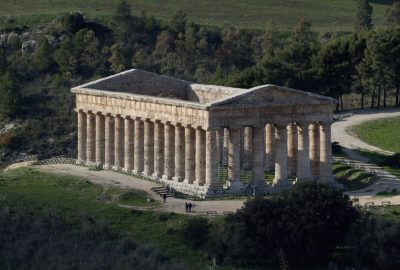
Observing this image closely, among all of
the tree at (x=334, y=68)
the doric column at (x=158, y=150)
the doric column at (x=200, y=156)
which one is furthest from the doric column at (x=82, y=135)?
the tree at (x=334, y=68)

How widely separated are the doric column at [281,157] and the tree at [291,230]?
14.8 m

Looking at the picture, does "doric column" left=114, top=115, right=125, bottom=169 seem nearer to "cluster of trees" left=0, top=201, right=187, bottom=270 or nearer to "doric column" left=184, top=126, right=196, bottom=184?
"doric column" left=184, top=126, right=196, bottom=184

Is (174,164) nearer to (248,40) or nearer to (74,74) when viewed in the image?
(74,74)

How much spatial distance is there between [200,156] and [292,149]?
372 inches

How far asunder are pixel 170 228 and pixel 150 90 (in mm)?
30916

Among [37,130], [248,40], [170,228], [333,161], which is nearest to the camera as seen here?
[170,228]

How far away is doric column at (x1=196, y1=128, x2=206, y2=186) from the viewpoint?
108 meters

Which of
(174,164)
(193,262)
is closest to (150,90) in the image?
(174,164)

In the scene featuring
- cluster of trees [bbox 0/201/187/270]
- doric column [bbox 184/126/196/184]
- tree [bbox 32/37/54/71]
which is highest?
tree [bbox 32/37/54/71]

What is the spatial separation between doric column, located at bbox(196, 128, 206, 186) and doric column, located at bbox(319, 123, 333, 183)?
874 cm

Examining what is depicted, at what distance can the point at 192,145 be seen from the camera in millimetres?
109875

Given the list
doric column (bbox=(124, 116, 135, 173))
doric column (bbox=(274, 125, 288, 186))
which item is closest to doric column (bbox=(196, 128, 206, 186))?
doric column (bbox=(274, 125, 288, 186))

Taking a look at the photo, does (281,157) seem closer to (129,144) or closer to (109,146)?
(129,144)

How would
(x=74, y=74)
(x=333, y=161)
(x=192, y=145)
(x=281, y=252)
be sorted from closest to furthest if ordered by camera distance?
(x=281, y=252) < (x=192, y=145) < (x=333, y=161) < (x=74, y=74)
